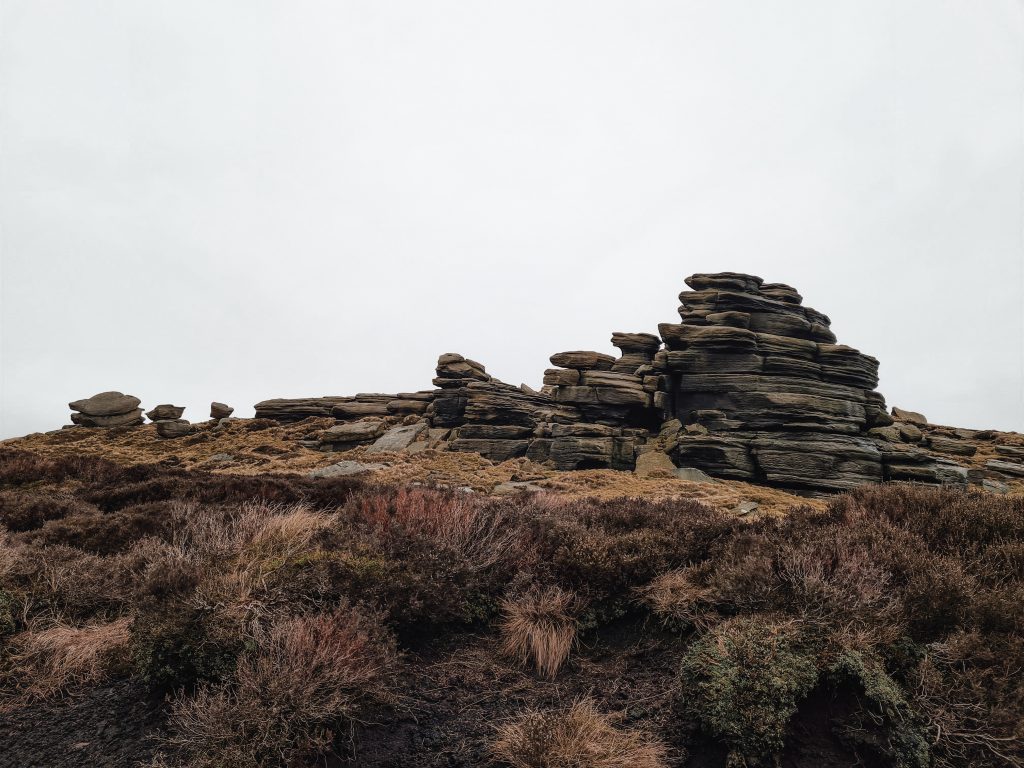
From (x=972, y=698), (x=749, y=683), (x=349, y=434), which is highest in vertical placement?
(x=349, y=434)

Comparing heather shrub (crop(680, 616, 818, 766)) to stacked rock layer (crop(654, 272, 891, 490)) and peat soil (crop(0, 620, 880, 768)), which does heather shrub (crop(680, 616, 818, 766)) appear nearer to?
peat soil (crop(0, 620, 880, 768))

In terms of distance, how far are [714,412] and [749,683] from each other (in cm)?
2756

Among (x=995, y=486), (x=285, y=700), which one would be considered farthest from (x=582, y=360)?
(x=285, y=700)

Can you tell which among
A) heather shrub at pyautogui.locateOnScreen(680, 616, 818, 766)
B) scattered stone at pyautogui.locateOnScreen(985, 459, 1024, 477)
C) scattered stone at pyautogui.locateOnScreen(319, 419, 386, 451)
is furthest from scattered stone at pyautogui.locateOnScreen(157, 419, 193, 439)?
scattered stone at pyautogui.locateOnScreen(985, 459, 1024, 477)

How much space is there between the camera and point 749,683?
3824mm

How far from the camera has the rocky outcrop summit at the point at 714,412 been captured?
25.8 meters

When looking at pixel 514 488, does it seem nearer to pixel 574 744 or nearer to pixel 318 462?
pixel 318 462

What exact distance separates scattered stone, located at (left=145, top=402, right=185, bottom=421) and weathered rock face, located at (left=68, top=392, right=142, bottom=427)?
Result: 2.81 feet

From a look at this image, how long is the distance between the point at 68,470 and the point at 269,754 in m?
16.9

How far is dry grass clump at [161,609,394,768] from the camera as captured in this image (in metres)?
3.46

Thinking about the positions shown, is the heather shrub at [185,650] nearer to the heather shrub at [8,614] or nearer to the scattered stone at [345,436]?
the heather shrub at [8,614]

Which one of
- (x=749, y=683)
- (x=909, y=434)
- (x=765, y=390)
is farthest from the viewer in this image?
(x=909, y=434)

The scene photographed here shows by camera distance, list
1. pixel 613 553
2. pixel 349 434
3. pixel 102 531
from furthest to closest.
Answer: pixel 349 434 < pixel 102 531 < pixel 613 553

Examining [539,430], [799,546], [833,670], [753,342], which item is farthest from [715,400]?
[833,670]
